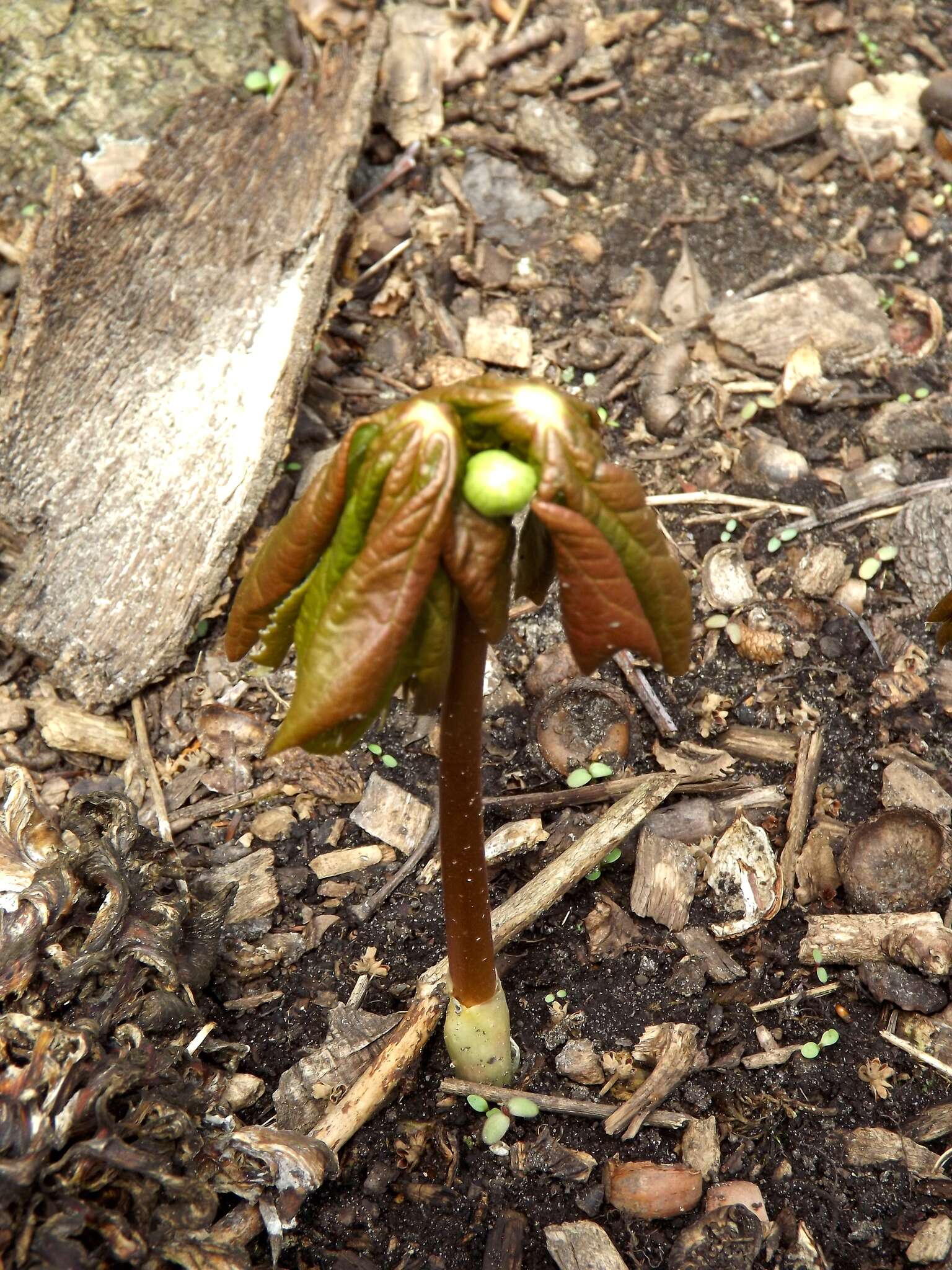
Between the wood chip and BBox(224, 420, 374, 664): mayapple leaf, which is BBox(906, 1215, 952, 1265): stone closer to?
the wood chip

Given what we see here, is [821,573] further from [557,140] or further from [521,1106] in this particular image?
[557,140]

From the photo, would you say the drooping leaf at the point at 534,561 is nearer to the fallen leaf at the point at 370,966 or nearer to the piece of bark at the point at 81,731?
the fallen leaf at the point at 370,966

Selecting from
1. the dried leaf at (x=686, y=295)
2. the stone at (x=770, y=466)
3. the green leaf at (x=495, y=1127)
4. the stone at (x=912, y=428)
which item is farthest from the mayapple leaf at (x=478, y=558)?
the dried leaf at (x=686, y=295)

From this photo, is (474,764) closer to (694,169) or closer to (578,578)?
(578,578)

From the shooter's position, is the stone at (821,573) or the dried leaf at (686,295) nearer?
the stone at (821,573)

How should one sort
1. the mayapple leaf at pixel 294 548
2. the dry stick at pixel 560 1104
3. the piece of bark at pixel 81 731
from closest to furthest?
the mayapple leaf at pixel 294 548
the dry stick at pixel 560 1104
the piece of bark at pixel 81 731

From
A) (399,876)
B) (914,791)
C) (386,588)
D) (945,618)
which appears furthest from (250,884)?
(945,618)
